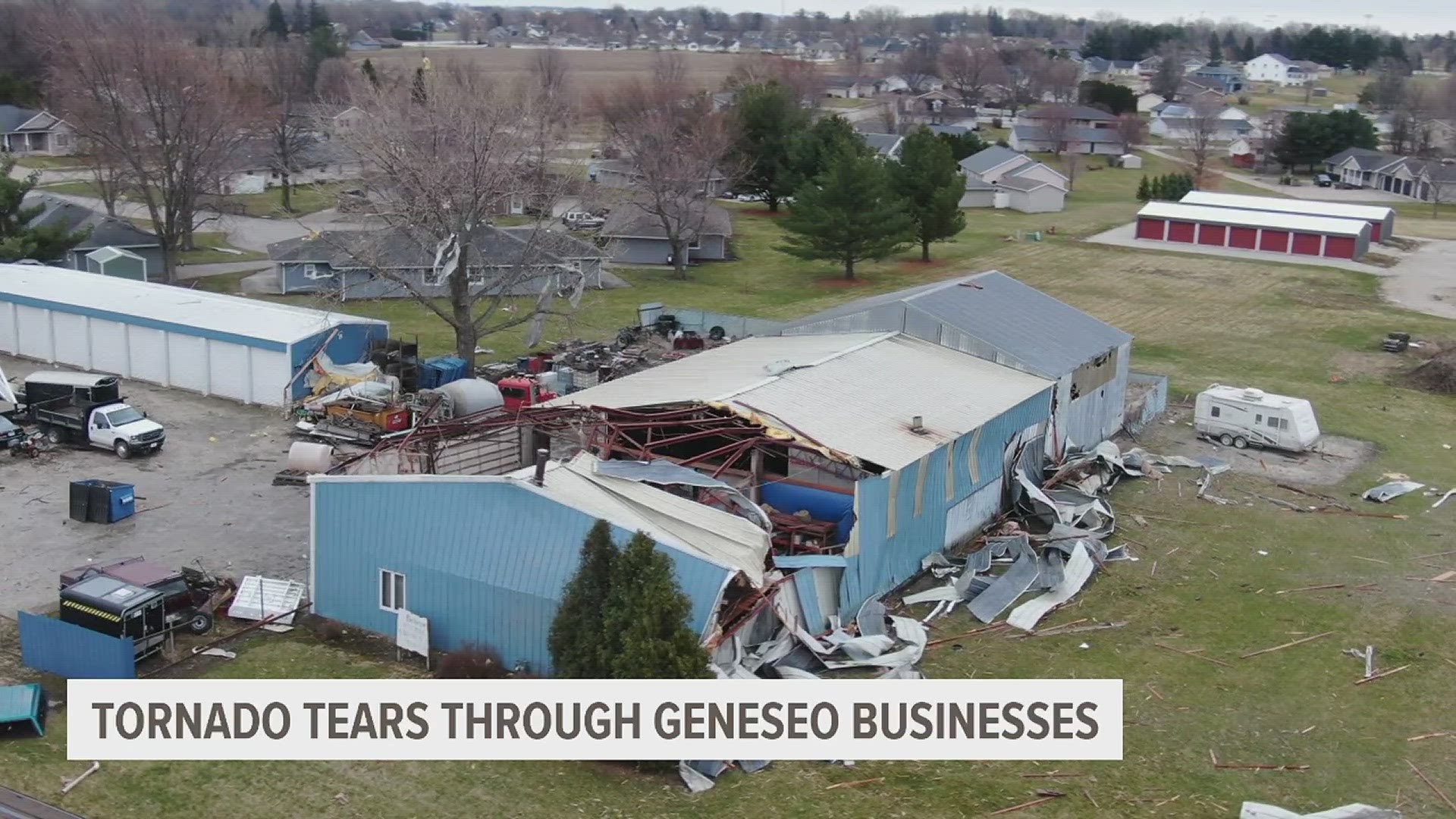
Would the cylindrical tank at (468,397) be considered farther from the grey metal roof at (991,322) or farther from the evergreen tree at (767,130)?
the evergreen tree at (767,130)

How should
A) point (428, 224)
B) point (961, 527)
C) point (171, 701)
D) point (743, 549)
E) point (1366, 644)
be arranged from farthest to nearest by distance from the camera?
point (428, 224)
point (961, 527)
point (1366, 644)
point (743, 549)
point (171, 701)

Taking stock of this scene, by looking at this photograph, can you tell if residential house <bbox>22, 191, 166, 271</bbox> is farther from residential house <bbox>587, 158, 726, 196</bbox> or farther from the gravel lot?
residential house <bbox>587, 158, 726, 196</bbox>

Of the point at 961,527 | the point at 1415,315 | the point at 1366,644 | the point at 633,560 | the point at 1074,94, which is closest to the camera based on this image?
the point at 633,560

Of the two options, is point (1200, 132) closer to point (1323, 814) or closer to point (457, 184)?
point (457, 184)

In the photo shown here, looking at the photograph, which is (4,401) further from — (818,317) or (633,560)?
(633,560)

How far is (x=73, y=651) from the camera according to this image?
1986 cm

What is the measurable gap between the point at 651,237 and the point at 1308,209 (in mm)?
38323

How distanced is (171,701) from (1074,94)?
136762 mm

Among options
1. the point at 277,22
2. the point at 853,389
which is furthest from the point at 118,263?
the point at 277,22

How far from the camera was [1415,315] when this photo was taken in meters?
54.0

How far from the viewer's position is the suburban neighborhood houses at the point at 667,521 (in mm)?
17625

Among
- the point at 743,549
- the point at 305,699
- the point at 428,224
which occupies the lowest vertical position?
the point at 305,699

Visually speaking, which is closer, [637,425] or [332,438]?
[637,425]

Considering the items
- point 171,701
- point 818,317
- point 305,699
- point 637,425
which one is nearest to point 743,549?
point 637,425
